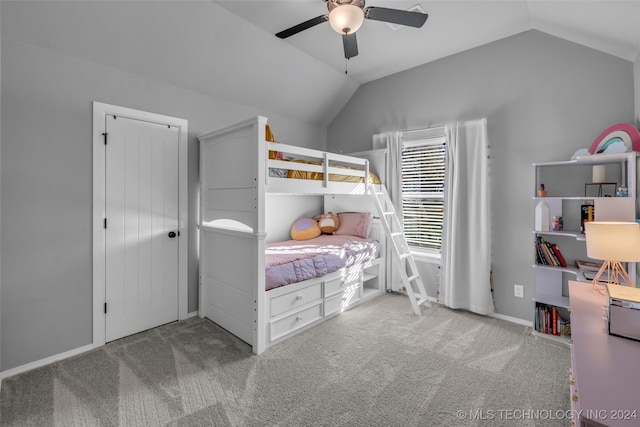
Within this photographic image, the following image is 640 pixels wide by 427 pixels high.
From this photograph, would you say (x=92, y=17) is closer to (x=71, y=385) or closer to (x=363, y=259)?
(x=71, y=385)

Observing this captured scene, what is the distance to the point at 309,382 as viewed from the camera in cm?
204

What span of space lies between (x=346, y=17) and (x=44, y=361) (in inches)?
130

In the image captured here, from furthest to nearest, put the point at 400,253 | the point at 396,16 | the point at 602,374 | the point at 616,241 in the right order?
the point at 400,253, the point at 396,16, the point at 616,241, the point at 602,374

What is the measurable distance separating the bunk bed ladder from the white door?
2213mm

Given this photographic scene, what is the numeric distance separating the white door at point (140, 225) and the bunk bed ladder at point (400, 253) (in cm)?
221

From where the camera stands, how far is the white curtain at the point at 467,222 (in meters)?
3.09

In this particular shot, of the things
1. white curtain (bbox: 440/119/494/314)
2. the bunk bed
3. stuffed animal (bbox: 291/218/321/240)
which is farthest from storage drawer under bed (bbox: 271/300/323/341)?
white curtain (bbox: 440/119/494/314)

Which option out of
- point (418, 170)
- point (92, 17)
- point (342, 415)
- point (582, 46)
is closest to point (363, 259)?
Result: point (418, 170)

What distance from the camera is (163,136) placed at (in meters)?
2.88

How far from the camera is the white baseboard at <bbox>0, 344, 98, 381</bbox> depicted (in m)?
2.12

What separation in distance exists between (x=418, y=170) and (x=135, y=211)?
10.3 feet

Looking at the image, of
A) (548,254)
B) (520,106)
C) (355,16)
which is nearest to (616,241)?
(548,254)

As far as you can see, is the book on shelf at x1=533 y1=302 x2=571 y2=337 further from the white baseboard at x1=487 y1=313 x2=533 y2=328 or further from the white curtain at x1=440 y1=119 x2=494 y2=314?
the white curtain at x1=440 y1=119 x2=494 y2=314

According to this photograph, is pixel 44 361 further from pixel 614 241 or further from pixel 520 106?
pixel 520 106
